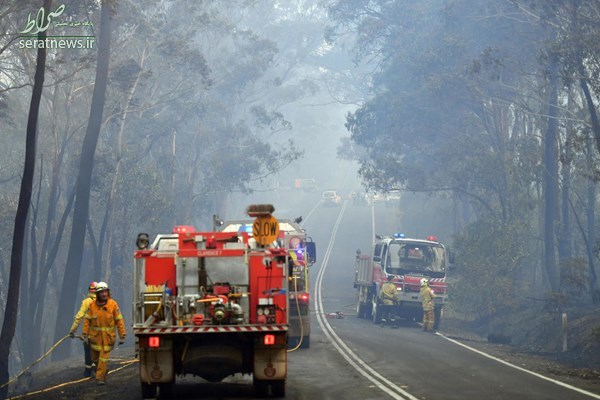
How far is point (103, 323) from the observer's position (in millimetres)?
17594

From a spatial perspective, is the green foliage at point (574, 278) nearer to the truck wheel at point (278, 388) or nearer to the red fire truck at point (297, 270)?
the red fire truck at point (297, 270)

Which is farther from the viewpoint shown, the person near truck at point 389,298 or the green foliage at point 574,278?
the green foliage at point 574,278

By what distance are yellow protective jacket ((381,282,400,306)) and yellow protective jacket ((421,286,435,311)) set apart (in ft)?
3.90

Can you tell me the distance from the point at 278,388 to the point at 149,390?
74.5 inches

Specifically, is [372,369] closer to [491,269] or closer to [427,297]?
[427,297]

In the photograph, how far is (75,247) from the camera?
128 feet

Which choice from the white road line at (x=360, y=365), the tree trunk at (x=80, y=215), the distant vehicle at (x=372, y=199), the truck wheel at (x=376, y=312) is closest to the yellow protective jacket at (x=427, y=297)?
the truck wheel at (x=376, y=312)

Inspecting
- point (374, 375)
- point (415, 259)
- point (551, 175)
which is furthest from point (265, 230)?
point (551, 175)

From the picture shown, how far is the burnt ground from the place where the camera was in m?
18.5

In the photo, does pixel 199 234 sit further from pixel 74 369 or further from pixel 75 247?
pixel 75 247

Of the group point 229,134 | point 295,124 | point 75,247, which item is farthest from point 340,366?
point 295,124

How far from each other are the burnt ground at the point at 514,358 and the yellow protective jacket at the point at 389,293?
2237 mm

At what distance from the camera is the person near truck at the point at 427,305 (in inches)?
1303

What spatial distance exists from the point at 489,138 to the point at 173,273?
135ft
